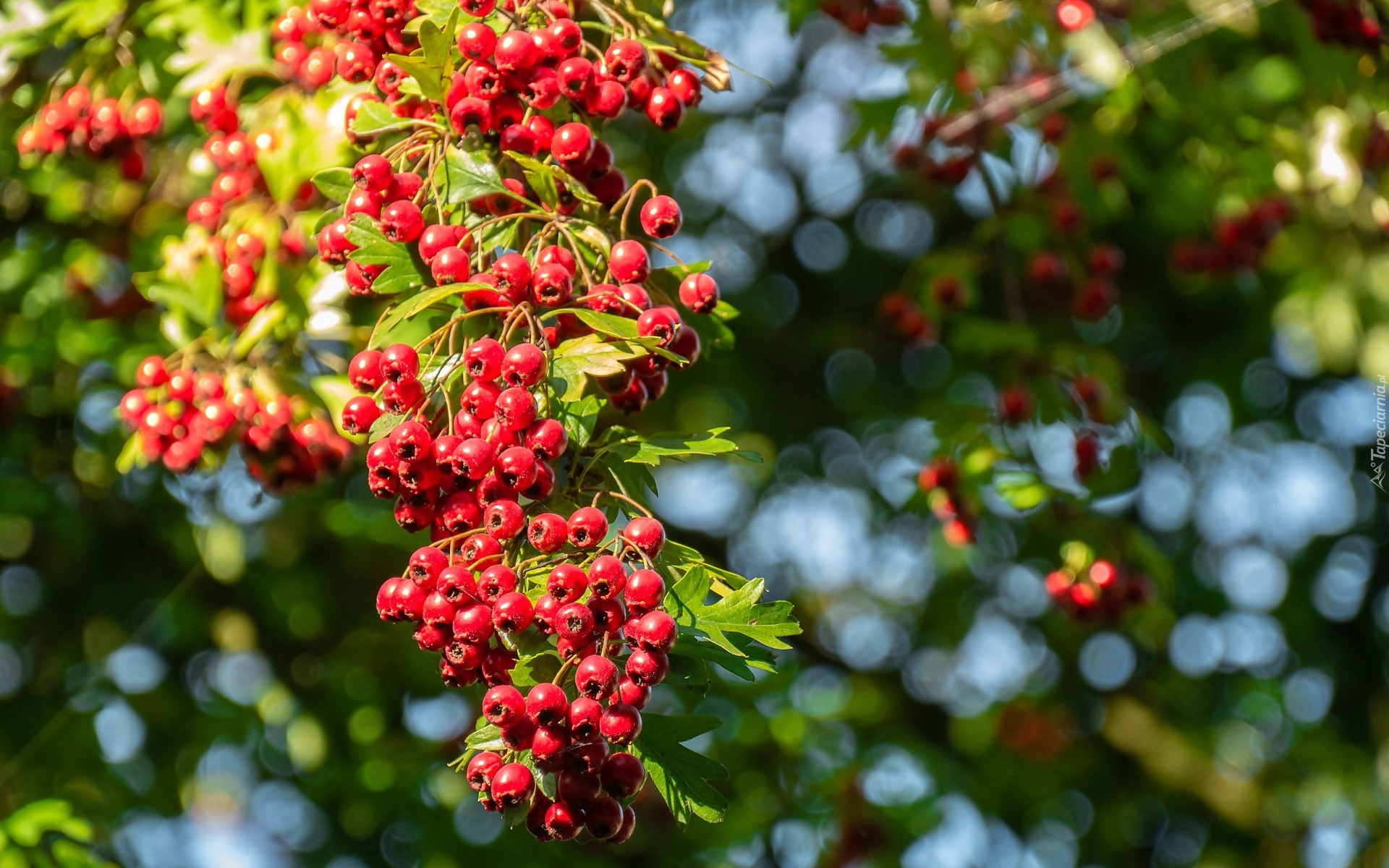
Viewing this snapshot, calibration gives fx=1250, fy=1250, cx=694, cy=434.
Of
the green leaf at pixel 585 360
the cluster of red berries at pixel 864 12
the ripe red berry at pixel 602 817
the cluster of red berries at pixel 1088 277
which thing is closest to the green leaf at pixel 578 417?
the green leaf at pixel 585 360

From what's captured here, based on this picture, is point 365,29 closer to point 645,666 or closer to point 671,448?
point 671,448

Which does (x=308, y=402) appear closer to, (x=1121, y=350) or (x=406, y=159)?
(x=406, y=159)

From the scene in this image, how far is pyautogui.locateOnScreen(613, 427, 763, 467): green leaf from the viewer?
62.4 inches

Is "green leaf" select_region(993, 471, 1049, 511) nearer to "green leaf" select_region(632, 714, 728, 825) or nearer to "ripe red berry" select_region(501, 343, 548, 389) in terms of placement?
"green leaf" select_region(632, 714, 728, 825)

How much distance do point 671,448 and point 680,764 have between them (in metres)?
0.40

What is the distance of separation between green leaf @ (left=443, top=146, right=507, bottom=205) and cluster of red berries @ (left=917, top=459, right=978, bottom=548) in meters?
1.85

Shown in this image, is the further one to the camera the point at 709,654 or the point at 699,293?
the point at 699,293

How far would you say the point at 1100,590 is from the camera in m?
3.24

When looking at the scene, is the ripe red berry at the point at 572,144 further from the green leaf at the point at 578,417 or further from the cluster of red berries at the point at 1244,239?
the cluster of red berries at the point at 1244,239

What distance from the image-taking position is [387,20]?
1.88 metres

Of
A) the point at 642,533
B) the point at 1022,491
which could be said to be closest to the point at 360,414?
the point at 642,533

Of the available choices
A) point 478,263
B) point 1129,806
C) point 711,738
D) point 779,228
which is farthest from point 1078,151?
point 1129,806

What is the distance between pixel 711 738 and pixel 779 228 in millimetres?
2068

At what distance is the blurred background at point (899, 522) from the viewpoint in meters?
3.59
